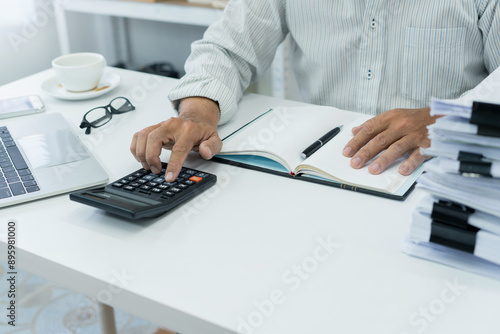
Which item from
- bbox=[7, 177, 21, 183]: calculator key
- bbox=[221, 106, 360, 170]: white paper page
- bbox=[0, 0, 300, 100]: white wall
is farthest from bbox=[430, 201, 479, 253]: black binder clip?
bbox=[0, 0, 300, 100]: white wall

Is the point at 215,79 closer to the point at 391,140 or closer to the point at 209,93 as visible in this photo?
the point at 209,93

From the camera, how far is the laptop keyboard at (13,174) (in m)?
0.75

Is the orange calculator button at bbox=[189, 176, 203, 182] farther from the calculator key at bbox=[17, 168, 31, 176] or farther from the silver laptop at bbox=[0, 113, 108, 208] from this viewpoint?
the calculator key at bbox=[17, 168, 31, 176]

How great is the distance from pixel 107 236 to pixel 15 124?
17.0 inches

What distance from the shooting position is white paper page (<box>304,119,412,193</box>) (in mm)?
745

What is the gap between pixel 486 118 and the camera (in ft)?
1.65

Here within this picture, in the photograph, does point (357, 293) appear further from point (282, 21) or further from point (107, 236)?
point (282, 21)

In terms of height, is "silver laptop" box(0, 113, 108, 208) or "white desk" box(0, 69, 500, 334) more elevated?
"silver laptop" box(0, 113, 108, 208)

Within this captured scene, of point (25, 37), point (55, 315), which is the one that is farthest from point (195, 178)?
point (25, 37)

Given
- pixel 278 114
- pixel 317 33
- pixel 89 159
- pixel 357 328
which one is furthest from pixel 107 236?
pixel 317 33

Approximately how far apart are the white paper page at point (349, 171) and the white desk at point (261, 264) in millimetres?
28

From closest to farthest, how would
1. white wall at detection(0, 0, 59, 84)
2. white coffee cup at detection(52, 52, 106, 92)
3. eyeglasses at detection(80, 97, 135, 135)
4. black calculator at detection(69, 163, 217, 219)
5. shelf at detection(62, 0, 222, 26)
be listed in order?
1. black calculator at detection(69, 163, 217, 219)
2. eyeglasses at detection(80, 97, 135, 135)
3. white coffee cup at detection(52, 52, 106, 92)
4. shelf at detection(62, 0, 222, 26)
5. white wall at detection(0, 0, 59, 84)

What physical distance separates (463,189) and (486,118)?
0.08m

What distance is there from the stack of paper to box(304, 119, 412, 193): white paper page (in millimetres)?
161
